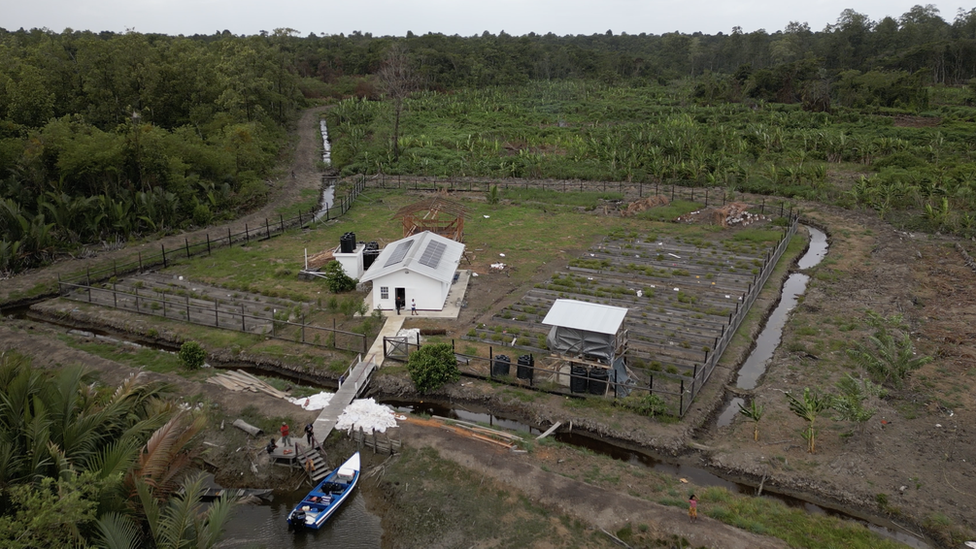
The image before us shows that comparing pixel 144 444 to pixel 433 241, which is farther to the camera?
pixel 433 241

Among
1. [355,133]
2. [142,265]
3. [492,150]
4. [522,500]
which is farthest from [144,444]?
[355,133]

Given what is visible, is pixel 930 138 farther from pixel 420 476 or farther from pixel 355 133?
pixel 420 476

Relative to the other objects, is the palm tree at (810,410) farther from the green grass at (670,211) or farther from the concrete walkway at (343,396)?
the green grass at (670,211)

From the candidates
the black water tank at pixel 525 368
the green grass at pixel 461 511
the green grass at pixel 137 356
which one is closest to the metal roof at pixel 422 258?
the black water tank at pixel 525 368

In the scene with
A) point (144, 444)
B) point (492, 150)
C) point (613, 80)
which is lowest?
point (144, 444)

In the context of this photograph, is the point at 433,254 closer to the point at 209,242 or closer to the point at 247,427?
the point at 247,427

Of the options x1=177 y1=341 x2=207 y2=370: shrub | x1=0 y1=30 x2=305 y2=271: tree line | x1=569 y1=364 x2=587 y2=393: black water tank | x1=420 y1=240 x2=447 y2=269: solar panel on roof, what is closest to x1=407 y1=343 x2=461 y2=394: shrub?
x1=569 y1=364 x2=587 y2=393: black water tank

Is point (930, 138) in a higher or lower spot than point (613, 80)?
lower
